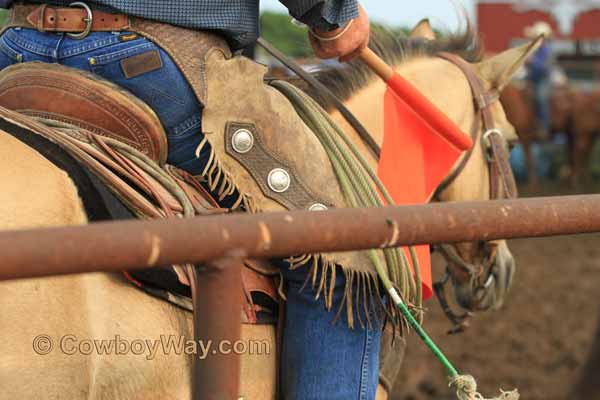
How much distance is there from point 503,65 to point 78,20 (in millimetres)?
1503

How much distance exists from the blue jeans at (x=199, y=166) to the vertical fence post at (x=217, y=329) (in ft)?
2.75

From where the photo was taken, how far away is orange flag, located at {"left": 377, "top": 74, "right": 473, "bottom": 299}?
248 cm

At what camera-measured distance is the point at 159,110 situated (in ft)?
6.75

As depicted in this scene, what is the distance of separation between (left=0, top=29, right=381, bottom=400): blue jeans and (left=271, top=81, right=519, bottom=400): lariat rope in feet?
0.37

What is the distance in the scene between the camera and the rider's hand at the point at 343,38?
227 cm

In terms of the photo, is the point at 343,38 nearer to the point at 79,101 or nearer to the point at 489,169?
the point at 79,101

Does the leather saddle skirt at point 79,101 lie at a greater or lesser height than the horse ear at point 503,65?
greater

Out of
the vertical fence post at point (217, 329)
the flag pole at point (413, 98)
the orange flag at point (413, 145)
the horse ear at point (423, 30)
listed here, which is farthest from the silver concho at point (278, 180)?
the horse ear at point (423, 30)

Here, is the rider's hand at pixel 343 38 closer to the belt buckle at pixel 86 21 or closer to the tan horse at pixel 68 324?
the belt buckle at pixel 86 21

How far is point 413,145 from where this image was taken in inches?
99.8

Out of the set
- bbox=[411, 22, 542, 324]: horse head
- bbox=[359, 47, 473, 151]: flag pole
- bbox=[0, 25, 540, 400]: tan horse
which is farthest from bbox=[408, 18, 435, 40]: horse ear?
bbox=[0, 25, 540, 400]: tan horse

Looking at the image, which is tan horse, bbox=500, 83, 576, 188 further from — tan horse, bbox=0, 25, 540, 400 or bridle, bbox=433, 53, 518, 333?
tan horse, bbox=0, 25, 540, 400

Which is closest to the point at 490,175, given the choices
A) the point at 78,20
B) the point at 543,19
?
→ the point at 78,20

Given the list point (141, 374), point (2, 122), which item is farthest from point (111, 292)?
point (2, 122)
